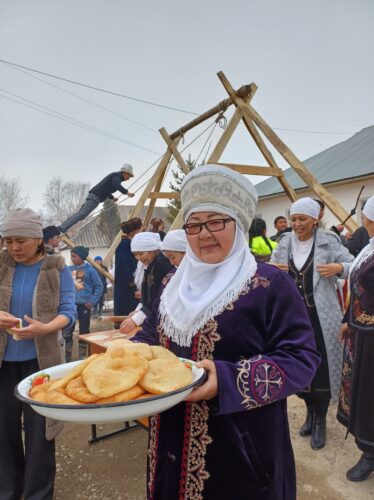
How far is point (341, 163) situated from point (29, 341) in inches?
709

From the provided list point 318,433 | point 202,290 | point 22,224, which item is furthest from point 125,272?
point 202,290

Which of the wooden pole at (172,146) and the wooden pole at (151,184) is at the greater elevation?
the wooden pole at (172,146)

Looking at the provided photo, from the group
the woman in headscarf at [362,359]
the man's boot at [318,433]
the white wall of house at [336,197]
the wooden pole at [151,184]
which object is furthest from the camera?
the white wall of house at [336,197]

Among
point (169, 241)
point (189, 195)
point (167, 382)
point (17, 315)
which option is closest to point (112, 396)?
point (167, 382)

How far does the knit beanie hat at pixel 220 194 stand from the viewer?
4.48 ft

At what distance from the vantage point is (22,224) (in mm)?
2365

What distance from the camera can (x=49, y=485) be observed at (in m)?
2.56

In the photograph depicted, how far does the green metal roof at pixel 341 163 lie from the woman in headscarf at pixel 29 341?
14.6m

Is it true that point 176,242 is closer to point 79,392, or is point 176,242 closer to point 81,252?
point 79,392

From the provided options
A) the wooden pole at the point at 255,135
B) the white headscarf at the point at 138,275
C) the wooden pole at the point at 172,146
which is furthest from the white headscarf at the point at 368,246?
the wooden pole at the point at 172,146

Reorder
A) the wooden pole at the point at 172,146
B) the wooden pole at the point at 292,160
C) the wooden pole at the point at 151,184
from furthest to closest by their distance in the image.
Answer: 1. the wooden pole at the point at 151,184
2. the wooden pole at the point at 172,146
3. the wooden pole at the point at 292,160

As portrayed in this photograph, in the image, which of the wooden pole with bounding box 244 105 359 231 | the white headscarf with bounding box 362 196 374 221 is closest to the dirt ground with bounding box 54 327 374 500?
the white headscarf with bounding box 362 196 374 221

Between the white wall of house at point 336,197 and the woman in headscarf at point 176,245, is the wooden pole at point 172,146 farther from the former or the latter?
the white wall of house at point 336,197

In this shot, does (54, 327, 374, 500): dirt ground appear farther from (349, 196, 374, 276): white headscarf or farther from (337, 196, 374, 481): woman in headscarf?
(349, 196, 374, 276): white headscarf
